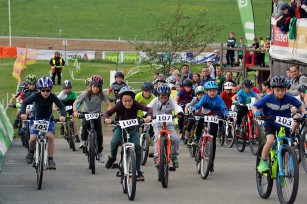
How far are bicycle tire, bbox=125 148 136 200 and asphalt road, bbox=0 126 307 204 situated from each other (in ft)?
0.47

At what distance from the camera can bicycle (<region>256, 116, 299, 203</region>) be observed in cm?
1230

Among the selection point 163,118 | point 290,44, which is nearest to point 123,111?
point 163,118

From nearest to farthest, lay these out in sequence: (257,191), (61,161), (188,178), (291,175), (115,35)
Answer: (291,175)
(257,191)
(188,178)
(61,161)
(115,35)

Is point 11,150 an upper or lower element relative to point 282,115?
lower

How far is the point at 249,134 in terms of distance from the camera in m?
20.5

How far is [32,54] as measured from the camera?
56688mm

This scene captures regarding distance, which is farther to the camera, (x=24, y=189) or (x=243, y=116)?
(x=243, y=116)

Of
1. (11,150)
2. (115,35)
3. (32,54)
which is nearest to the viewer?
(11,150)

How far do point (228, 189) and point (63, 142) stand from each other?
355 inches

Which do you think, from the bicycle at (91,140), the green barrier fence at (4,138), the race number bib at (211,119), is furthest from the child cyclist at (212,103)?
the green barrier fence at (4,138)

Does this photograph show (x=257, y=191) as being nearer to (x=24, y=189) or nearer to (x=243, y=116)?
(x=24, y=189)

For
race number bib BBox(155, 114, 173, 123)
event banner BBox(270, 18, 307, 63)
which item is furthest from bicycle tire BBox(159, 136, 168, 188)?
event banner BBox(270, 18, 307, 63)

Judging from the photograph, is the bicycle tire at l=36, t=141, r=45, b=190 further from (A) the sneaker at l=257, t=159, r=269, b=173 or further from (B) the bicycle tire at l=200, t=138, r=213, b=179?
(A) the sneaker at l=257, t=159, r=269, b=173

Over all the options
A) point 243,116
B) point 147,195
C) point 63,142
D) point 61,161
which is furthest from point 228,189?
point 63,142
